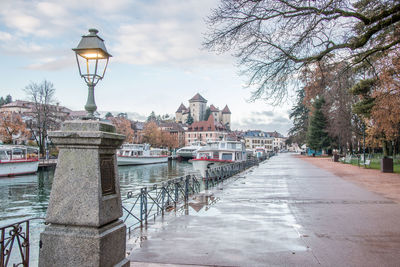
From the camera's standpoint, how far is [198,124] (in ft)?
449

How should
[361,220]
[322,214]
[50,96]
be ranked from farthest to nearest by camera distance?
[50,96] < [322,214] < [361,220]

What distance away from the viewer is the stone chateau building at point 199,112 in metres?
165

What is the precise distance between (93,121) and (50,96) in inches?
2101

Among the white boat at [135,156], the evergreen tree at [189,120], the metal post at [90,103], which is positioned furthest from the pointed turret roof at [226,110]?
the metal post at [90,103]

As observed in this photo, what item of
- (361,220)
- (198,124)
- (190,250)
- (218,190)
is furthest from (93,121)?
(198,124)

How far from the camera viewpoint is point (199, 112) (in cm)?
16500

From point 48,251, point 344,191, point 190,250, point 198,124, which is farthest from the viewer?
point 198,124

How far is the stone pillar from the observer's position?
14.0ft

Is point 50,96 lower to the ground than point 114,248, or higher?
higher

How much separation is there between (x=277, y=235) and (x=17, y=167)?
3393 centimetres

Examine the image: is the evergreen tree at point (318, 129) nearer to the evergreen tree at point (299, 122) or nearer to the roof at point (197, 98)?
the evergreen tree at point (299, 122)

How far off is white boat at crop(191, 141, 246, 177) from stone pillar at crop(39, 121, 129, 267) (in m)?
28.1

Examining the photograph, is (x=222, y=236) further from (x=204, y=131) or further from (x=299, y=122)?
(x=204, y=131)

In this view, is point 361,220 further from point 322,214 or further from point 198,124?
point 198,124
